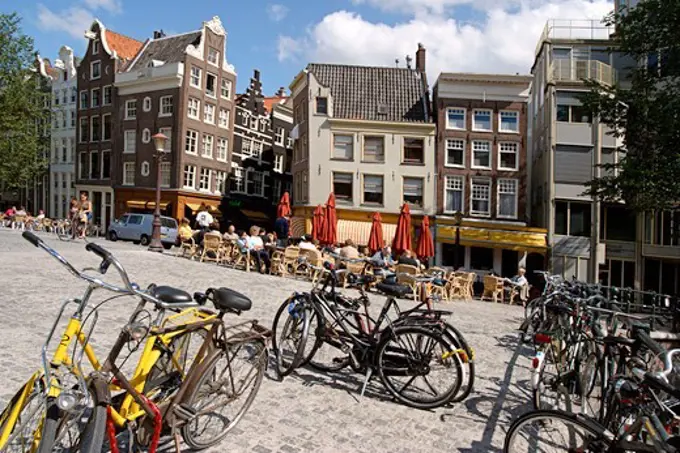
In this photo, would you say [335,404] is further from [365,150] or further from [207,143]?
[207,143]

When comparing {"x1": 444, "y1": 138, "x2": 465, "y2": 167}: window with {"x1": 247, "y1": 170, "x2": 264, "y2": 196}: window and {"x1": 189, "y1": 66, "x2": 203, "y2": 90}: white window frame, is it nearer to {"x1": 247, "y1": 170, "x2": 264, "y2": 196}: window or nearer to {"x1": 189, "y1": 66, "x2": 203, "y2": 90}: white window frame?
{"x1": 247, "y1": 170, "x2": 264, "y2": 196}: window

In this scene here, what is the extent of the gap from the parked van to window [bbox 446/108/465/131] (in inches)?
692

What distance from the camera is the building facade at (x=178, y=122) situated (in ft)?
123

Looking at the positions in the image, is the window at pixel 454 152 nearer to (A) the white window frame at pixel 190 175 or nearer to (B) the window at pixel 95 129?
(A) the white window frame at pixel 190 175

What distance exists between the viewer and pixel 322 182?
31.6 m

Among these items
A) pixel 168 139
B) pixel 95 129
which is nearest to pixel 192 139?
pixel 168 139

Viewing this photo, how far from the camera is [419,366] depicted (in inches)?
189

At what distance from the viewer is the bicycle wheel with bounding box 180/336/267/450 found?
3434 mm

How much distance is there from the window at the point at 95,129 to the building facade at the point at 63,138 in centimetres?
366

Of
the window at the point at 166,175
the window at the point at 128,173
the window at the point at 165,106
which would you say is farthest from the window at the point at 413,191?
the window at the point at 128,173

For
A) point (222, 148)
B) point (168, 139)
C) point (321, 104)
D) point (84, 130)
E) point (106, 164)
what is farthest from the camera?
point (84, 130)

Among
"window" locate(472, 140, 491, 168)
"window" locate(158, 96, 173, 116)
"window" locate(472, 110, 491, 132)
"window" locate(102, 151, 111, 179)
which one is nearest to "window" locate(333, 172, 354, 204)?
"window" locate(472, 140, 491, 168)

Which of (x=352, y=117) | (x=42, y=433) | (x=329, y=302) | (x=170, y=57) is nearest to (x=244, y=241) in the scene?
(x=329, y=302)

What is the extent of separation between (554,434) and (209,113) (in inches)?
1576
